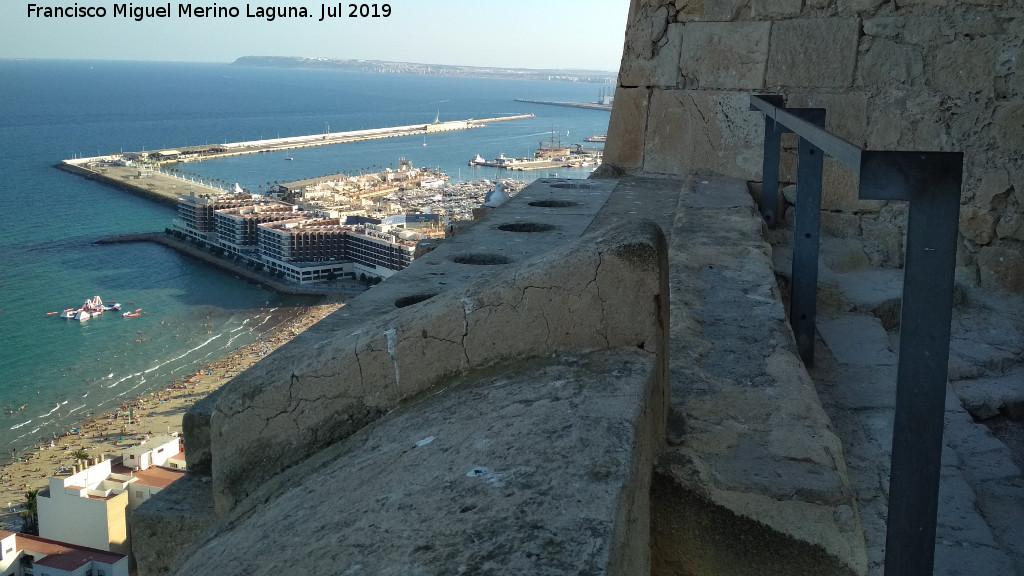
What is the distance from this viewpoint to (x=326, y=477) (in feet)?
6.09

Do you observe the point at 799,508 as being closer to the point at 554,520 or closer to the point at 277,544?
the point at 554,520

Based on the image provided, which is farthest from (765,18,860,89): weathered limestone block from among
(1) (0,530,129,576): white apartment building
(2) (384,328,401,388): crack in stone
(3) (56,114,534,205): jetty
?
(3) (56,114,534,205): jetty

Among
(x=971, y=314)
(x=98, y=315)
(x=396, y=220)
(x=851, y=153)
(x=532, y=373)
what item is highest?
(x=851, y=153)

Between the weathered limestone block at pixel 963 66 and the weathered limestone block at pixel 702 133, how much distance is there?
1003mm

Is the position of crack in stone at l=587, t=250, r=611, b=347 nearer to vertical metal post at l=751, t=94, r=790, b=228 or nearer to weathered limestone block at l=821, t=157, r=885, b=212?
vertical metal post at l=751, t=94, r=790, b=228

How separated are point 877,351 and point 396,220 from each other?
92.1 ft

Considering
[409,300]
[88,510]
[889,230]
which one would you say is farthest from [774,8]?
[88,510]

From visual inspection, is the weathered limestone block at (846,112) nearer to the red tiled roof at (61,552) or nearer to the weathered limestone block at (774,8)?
the weathered limestone block at (774,8)

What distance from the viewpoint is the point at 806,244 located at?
2967 mm

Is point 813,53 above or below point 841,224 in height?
above

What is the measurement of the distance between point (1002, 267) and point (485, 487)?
12.8 feet

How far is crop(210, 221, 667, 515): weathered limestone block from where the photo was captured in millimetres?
1925

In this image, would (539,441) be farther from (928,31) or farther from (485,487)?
(928,31)

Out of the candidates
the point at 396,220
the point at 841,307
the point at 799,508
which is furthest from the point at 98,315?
the point at 799,508
